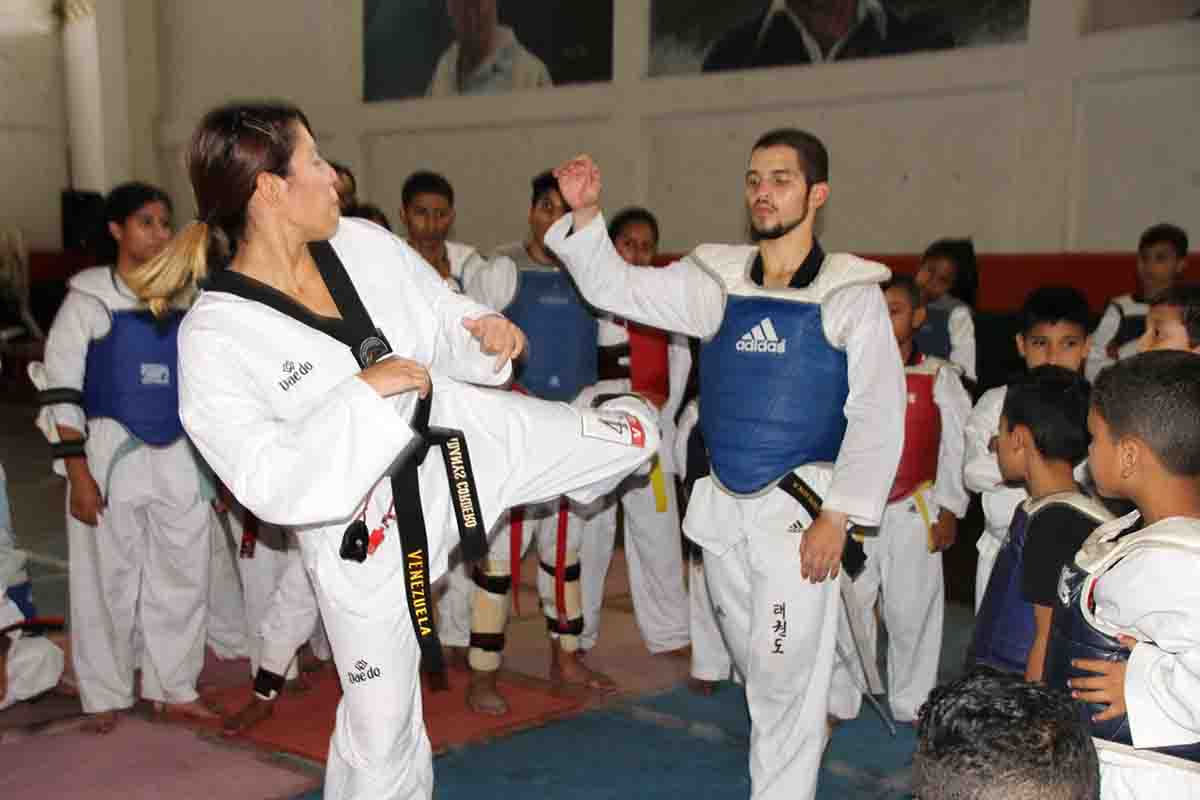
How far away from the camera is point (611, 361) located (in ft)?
16.4

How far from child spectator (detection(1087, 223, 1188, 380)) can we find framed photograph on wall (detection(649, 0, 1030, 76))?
2160 millimetres

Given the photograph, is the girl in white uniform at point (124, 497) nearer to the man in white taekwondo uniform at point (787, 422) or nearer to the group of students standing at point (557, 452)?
the group of students standing at point (557, 452)

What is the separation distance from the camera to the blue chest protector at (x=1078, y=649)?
2.22 meters

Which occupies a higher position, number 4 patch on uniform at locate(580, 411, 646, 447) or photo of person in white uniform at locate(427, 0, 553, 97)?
photo of person in white uniform at locate(427, 0, 553, 97)

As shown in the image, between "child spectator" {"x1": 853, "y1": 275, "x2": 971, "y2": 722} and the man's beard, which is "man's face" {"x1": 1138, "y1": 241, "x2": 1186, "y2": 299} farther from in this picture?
the man's beard

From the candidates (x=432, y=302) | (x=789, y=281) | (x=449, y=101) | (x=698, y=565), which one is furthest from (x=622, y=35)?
(x=432, y=302)

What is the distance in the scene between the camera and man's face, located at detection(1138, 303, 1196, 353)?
324cm

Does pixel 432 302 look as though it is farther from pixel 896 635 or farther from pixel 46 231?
pixel 46 231

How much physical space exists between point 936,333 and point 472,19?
7.55 meters

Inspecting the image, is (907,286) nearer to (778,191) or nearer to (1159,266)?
(778,191)

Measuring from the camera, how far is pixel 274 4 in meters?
13.9

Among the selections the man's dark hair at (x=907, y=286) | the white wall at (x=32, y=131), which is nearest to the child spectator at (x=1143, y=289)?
the man's dark hair at (x=907, y=286)

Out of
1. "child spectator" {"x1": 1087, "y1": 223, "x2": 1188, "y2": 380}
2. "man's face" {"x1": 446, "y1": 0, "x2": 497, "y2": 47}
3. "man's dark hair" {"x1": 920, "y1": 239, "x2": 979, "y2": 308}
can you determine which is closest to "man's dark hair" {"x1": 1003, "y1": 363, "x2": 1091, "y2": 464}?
"child spectator" {"x1": 1087, "y1": 223, "x2": 1188, "y2": 380}

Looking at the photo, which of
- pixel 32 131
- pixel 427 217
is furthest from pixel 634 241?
pixel 32 131
